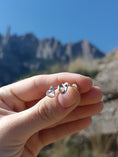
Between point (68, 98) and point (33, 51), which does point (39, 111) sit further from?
point (33, 51)

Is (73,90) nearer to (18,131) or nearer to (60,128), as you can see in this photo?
(18,131)

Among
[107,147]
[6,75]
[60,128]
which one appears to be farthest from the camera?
[6,75]

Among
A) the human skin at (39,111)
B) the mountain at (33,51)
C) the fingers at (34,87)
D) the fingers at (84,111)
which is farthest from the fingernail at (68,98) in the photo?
the mountain at (33,51)

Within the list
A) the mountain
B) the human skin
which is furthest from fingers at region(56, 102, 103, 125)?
the mountain

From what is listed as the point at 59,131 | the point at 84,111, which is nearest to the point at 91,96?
the point at 84,111

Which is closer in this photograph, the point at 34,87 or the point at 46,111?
the point at 46,111

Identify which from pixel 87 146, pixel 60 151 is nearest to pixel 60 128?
pixel 60 151

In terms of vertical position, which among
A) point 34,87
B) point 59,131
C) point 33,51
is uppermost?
point 34,87

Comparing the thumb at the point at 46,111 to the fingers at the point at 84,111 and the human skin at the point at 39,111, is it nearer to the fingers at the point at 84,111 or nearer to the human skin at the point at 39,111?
the human skin at the point at 39,111
